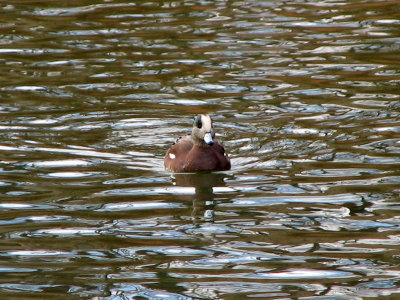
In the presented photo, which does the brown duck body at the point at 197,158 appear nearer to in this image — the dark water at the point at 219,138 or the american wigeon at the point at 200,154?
the american wigeon at the point at 200,154

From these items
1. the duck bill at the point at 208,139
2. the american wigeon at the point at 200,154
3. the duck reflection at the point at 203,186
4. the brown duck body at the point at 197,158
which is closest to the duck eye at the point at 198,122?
the american wigeon at the point at 200,154

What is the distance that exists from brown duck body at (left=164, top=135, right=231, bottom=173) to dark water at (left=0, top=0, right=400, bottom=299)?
0.14m

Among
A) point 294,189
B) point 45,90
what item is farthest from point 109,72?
point 294,189

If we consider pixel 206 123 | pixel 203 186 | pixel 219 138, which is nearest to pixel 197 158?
pixel 206 123

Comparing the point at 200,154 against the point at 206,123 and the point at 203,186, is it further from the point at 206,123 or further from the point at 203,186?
the point at 203,186

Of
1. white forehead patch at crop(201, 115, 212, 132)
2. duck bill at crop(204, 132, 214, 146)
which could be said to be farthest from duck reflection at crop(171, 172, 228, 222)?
white forehead patch at crop(201, 115, 212, 132)

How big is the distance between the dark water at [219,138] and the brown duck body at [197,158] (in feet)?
0.47

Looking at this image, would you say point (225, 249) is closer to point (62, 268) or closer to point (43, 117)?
point (62, 268)

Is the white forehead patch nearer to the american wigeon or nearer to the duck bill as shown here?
the american wigeon

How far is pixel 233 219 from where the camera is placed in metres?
8.94

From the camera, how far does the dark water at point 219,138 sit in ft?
24.8

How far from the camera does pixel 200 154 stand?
11266 millimetres

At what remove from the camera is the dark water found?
757 centimetres

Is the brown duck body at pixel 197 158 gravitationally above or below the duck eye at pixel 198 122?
below
